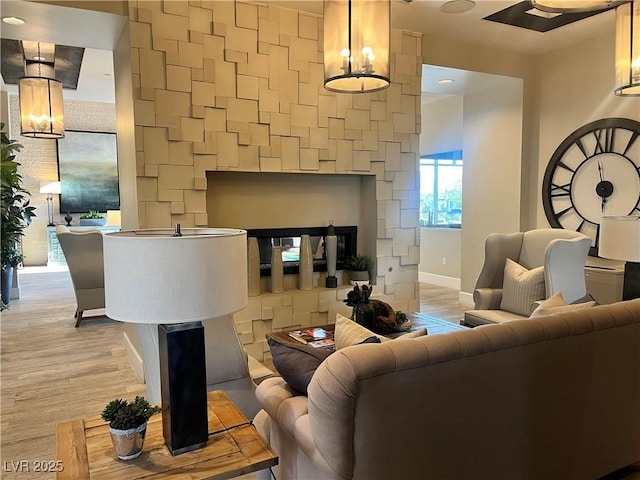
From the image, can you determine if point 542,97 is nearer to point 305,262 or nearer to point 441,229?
point 441,229

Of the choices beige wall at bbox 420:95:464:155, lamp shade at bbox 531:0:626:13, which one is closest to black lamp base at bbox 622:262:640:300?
lamp shade at bbox 531:0:626:13

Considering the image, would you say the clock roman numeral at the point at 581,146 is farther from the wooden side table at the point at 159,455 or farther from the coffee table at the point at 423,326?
the wooden side table at the point at 159,455

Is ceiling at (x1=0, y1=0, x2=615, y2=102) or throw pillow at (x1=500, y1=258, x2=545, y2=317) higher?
ceiling at (x1=0, y1=0, x2=615, y2=102)

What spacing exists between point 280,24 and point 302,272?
214 cm

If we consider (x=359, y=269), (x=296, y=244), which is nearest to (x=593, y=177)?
(x=359, y=269)

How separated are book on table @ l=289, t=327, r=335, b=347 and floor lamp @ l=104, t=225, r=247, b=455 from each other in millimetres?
1337

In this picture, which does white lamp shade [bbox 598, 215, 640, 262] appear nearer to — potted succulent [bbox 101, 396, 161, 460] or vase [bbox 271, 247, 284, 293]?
vase [bbox 271, 247, 284, 293]

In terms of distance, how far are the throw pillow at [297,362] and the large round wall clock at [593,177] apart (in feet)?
13.5

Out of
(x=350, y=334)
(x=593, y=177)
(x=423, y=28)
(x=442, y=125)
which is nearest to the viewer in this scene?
(x=350, y=334)

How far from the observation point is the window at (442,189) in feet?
25.1

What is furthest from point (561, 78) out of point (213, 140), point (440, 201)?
point (213, 140)

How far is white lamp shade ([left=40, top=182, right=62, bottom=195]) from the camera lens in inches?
358

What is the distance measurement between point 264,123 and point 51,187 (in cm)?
715

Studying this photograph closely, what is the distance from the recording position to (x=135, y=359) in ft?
12.4
